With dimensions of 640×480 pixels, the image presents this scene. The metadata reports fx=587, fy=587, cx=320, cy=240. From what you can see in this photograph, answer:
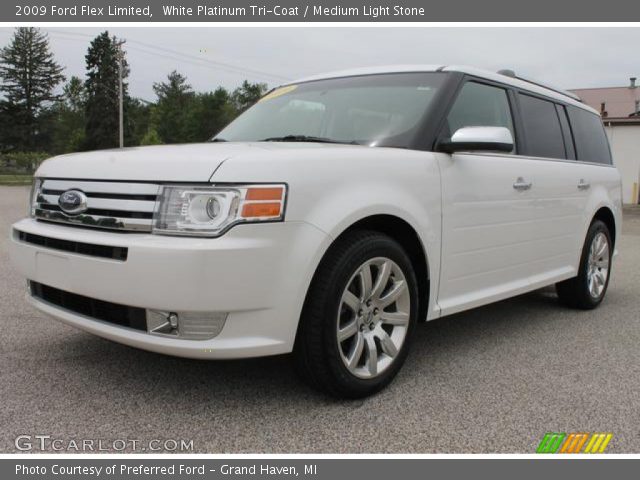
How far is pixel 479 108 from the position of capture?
12.1 feet

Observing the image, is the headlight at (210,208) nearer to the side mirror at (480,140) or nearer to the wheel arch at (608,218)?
the side mirror at (480,140)

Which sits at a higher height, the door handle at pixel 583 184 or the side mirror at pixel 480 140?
the side mirror at pixel 480 140

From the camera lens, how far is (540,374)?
10.8ft

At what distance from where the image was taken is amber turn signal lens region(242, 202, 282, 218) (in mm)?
2342

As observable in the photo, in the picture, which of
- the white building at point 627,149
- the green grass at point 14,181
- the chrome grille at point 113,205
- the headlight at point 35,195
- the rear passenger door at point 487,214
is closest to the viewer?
the chrome grille at point 113,205

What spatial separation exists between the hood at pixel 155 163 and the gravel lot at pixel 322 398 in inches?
41.3

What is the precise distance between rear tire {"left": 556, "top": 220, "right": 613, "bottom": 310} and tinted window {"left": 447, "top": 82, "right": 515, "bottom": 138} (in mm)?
1614

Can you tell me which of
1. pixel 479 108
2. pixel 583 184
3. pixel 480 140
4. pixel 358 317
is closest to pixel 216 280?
pixel 358 317

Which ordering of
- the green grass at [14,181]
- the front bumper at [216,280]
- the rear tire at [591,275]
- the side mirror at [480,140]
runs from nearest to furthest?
the front bumper at [216,280] → the side mirror at [480,140] → the rear tire at [591,275] → the green grass at [14,181]

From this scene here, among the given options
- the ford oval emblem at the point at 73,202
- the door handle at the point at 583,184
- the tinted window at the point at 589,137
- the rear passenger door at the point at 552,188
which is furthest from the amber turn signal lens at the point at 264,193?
the tinted window at the point at 589,137

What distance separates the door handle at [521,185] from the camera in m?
3.75

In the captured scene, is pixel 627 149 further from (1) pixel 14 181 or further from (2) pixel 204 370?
(1) pixel 14 181

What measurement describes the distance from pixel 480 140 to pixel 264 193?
4.34 ft

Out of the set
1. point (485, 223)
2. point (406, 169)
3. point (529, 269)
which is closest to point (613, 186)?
point (529, 269)
